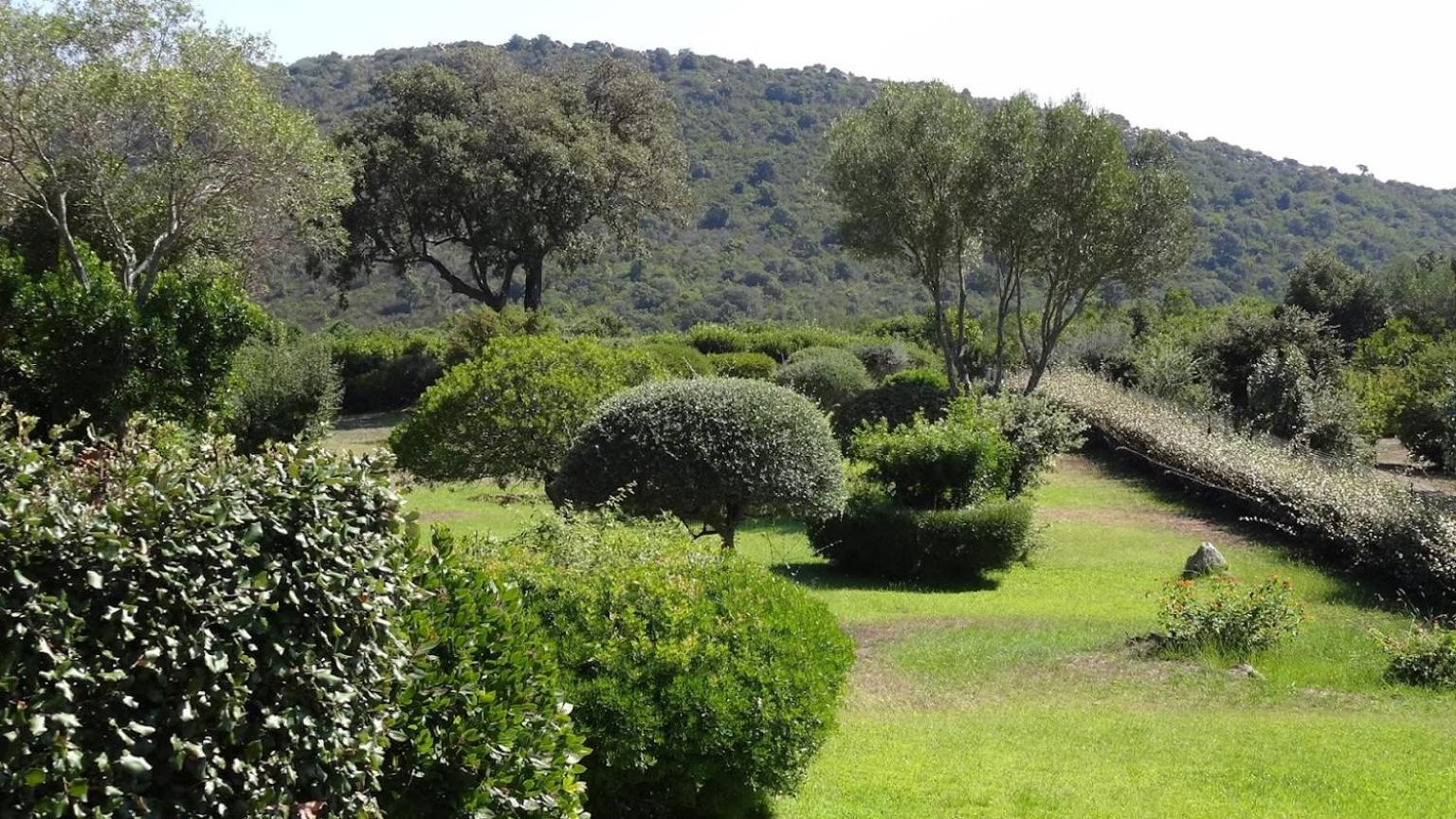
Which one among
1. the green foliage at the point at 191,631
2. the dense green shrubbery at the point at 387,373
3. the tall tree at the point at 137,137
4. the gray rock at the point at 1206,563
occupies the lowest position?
the dense green shrubbery at the point at 387,373

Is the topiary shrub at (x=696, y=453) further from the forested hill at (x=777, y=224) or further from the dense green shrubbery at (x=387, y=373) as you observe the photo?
the forested hill at (x=777, y=224)

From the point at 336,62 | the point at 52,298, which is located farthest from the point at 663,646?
the point at 336,62

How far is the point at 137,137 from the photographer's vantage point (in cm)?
2033

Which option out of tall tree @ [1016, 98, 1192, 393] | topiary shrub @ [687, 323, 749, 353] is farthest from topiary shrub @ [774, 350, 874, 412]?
topiary shrub @ [687, 323, 749, 353]

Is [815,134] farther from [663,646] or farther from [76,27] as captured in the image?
[663,646]

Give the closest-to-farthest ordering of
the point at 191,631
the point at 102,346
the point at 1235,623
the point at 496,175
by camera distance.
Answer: the point at 191,631
the point at 1235,623
the point at 102,346
the point at 496,175

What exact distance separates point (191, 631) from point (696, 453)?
382 inches

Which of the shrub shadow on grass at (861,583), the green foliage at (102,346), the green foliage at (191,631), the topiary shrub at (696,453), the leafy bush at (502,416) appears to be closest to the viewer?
the green foliage at (191,631)

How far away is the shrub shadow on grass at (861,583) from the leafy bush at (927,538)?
7.6 inches

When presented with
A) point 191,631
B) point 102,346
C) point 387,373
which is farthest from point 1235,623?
point 387,373

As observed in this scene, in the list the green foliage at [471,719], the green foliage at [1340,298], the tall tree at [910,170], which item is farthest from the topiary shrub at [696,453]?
the green foliage at [1340,298]

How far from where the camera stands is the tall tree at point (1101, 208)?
29.5 m

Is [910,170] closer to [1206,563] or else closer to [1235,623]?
[1206,563]

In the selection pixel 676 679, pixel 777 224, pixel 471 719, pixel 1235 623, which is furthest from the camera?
pixel 777 224
